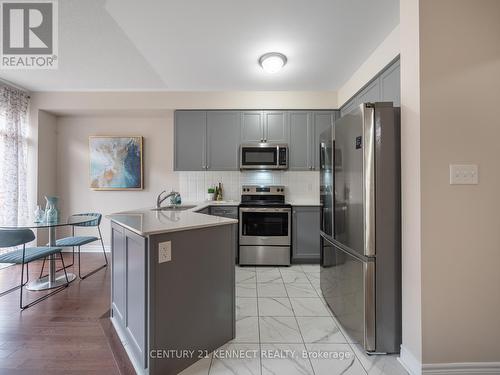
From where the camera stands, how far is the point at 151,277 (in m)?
1.34

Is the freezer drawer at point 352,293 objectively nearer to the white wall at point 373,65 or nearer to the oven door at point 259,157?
the oven door at point 259,157

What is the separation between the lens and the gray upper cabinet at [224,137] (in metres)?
3.80

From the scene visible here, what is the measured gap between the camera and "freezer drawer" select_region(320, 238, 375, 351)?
163cm

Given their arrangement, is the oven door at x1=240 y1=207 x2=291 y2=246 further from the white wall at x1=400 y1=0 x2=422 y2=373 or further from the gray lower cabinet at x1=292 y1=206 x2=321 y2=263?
the white wall at x1=400 y1=0 x2=422 y2=373

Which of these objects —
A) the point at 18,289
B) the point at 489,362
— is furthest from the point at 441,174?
the point at 18,289

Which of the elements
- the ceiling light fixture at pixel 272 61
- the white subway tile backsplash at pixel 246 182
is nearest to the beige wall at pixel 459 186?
the ceiling light fixture at pixel 272 61

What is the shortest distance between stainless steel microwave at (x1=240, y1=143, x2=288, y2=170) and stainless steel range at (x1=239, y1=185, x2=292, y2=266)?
66 centimetres

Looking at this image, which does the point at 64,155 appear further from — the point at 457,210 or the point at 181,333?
the point at 457,210

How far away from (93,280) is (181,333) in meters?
2.20

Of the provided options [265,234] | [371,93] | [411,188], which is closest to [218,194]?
[265,234]

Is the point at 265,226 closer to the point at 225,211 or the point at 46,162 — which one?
the point at 225,211

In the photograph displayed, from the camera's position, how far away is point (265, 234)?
11.4 ft

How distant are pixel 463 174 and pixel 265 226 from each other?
2416mm

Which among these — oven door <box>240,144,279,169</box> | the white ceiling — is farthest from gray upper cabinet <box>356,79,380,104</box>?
oven door <box>240,144,279,169</box>
